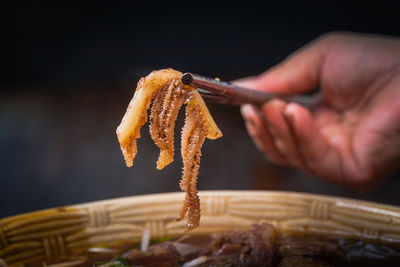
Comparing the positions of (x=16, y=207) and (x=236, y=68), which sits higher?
(x=236, y=68)

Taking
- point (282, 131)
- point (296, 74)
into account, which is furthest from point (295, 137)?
point (296, 74)

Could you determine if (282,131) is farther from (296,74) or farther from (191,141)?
(191,141)

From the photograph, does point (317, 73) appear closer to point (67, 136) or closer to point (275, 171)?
point (275, 171)

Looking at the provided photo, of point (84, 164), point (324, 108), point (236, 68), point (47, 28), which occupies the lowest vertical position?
point (84, 164)

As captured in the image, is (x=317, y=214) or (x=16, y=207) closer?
(x=317, y=214)

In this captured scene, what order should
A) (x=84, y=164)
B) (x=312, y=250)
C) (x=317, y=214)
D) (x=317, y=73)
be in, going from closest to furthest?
1. (x=312, y=250)
2. (x=317, y=214)
3. (x=317, y=73)
4. (x=84, y=164)

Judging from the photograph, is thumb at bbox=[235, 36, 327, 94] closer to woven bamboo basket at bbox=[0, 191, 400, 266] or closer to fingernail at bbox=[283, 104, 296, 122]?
fingernail at bbox=[283, 104, 296, 122]

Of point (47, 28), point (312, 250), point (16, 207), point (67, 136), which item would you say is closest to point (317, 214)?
point (312, 250)
